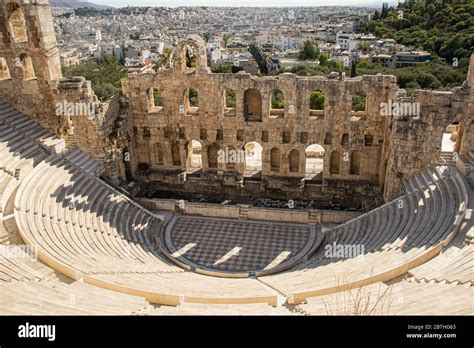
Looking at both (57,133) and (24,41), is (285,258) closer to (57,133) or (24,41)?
(57,133)

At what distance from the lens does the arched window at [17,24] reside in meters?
24.8

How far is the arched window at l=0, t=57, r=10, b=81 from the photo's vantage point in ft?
86.8

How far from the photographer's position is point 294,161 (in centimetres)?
2722

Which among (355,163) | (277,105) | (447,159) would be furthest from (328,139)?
(277,105)

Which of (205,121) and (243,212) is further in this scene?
(205,121)

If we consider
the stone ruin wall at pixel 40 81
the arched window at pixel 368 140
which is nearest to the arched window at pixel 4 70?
the stone ruin wall at pixel 40 81

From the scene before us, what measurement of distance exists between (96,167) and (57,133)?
394 cm

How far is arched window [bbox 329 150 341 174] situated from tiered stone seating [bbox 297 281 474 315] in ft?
42.6

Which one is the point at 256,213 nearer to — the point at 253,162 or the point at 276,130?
the point at 276,130

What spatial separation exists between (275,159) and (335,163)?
386 cm

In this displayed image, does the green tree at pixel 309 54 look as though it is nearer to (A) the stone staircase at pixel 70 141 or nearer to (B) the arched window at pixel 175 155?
(B) the arched window at pixel 175 155

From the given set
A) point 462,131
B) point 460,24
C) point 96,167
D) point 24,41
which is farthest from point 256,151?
point 460,24
